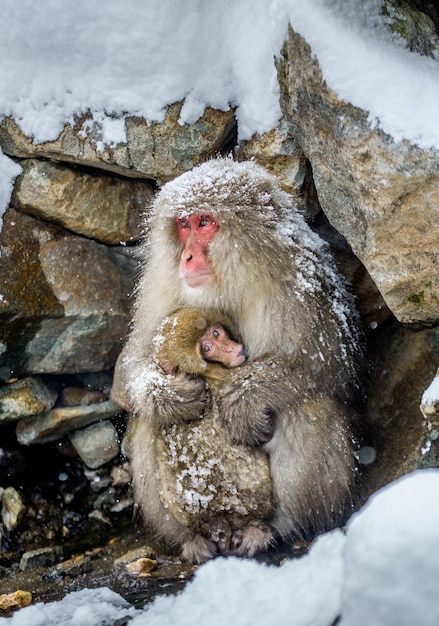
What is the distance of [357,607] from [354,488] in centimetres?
190

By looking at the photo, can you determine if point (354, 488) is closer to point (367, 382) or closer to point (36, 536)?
point (367, 382)

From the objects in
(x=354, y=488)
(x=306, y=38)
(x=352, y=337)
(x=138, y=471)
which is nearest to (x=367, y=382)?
(x=352, y=337)

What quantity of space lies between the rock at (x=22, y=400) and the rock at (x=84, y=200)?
0.82 meters

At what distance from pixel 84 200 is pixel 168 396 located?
117cm

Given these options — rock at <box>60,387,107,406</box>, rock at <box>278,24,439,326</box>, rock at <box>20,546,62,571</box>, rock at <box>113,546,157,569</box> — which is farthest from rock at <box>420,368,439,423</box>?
rock at <box>60,387,107,406</box>

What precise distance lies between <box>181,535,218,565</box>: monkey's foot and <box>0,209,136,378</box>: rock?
1.16m

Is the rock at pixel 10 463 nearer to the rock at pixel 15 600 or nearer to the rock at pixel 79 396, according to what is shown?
the rock at pixel 79 396

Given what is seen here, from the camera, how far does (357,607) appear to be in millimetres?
1231

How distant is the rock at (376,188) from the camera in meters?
2.57

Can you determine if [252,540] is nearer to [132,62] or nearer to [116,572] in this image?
[116,572]

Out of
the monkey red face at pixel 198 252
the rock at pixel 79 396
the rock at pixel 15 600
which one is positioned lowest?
the rock at pixel 79 396

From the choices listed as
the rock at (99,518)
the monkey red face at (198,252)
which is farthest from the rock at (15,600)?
the monkey red face at (198,252)

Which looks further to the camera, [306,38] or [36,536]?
[36,536]

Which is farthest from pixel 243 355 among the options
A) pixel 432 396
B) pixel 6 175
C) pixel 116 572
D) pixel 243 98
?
pixel 6 175
